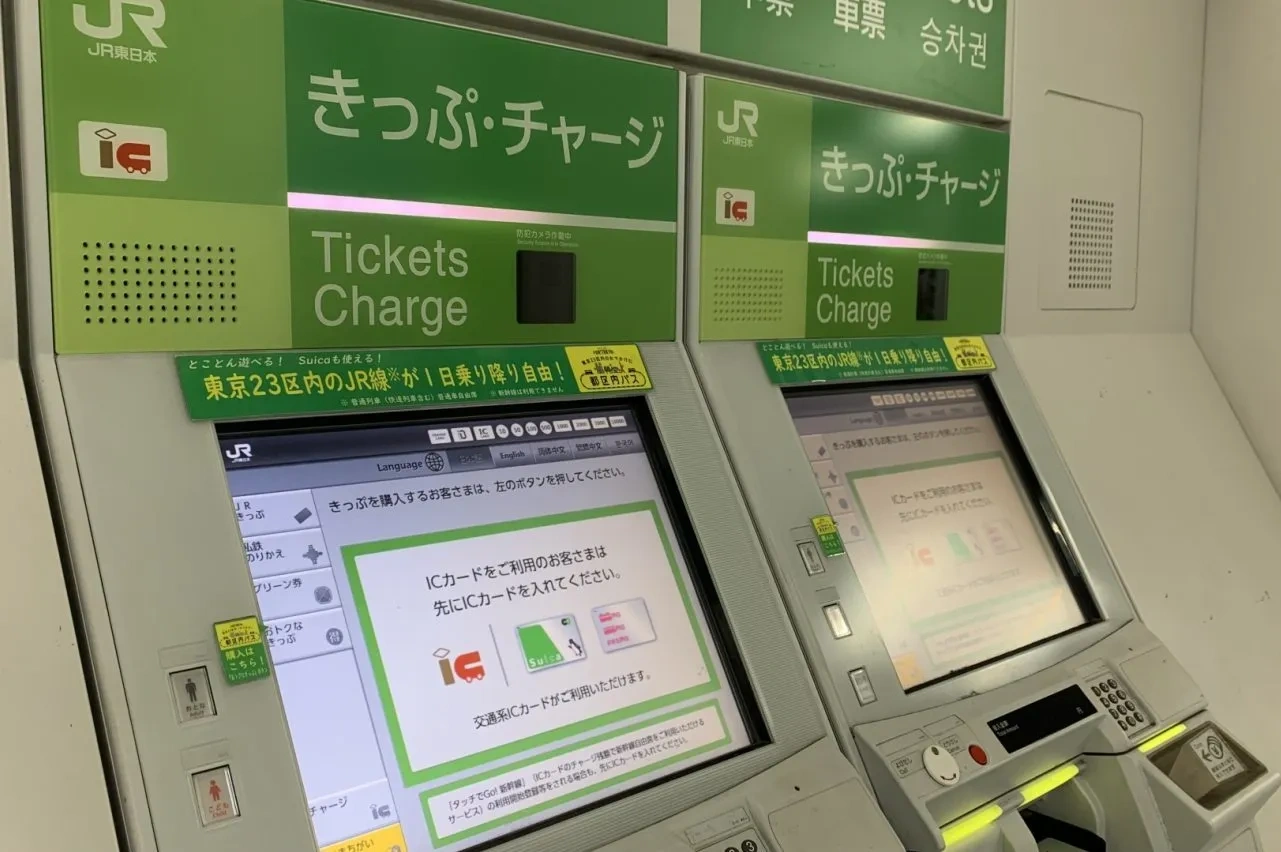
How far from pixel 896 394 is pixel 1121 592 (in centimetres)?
59

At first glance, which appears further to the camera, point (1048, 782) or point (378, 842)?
point (1048, 782)

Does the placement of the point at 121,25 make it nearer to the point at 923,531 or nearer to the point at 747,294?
the point at 747,294

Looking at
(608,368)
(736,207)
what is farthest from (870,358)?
(608,368)

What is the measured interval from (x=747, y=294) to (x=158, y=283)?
0.94 m

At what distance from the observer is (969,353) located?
2146mm

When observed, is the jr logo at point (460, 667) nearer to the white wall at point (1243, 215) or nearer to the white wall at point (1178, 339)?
the white wall at point (1178, 339)

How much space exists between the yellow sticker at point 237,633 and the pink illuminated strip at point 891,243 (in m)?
1.17

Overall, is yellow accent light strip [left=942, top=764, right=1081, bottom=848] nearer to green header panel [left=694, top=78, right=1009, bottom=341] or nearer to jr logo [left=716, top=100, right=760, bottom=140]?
green header panel [left=694, top=78, right=1009, bottom=341]

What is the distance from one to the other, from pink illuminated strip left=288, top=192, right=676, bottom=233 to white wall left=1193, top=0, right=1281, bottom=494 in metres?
1.64

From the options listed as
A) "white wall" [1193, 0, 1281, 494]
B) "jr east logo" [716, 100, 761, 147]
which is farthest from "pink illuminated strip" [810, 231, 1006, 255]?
"white wall" [1193, 0, 1281, 494]

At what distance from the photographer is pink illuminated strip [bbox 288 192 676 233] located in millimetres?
1333

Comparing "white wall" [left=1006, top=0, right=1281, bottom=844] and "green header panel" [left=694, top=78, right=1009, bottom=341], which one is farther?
"white wall" [left=1006, top=0, right=1281, bottom=844]

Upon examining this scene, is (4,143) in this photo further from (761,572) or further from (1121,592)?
(1121,592)

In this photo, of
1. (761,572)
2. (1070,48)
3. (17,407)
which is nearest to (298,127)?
(17,407)
